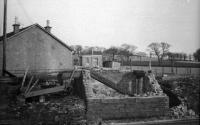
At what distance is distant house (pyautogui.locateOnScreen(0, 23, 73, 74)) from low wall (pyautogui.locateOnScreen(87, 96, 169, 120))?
490 inches

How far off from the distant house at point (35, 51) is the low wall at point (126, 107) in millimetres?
12445

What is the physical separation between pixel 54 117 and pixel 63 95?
4.77 m

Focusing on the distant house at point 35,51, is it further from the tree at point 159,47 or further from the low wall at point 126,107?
the tree at point 159,47

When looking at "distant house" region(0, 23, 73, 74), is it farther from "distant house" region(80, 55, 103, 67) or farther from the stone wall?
the stone wall

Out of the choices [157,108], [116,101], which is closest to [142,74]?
[157,108]

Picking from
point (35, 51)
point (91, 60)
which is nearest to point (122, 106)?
point (35, 51)

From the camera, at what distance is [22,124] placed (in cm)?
1286

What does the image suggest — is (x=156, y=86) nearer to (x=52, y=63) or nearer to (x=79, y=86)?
(x=79, y=86)

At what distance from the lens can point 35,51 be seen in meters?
29.4

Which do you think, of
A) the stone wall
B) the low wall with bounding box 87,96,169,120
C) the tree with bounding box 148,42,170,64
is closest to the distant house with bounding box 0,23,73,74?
the stone wall

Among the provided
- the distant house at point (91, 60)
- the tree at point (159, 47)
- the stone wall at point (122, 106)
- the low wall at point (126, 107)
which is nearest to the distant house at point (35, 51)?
the distant house at point (91, 60)

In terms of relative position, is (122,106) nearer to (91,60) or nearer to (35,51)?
(35,51)

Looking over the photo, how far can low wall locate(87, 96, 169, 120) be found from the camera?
16156mm

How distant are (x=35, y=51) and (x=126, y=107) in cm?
1676
